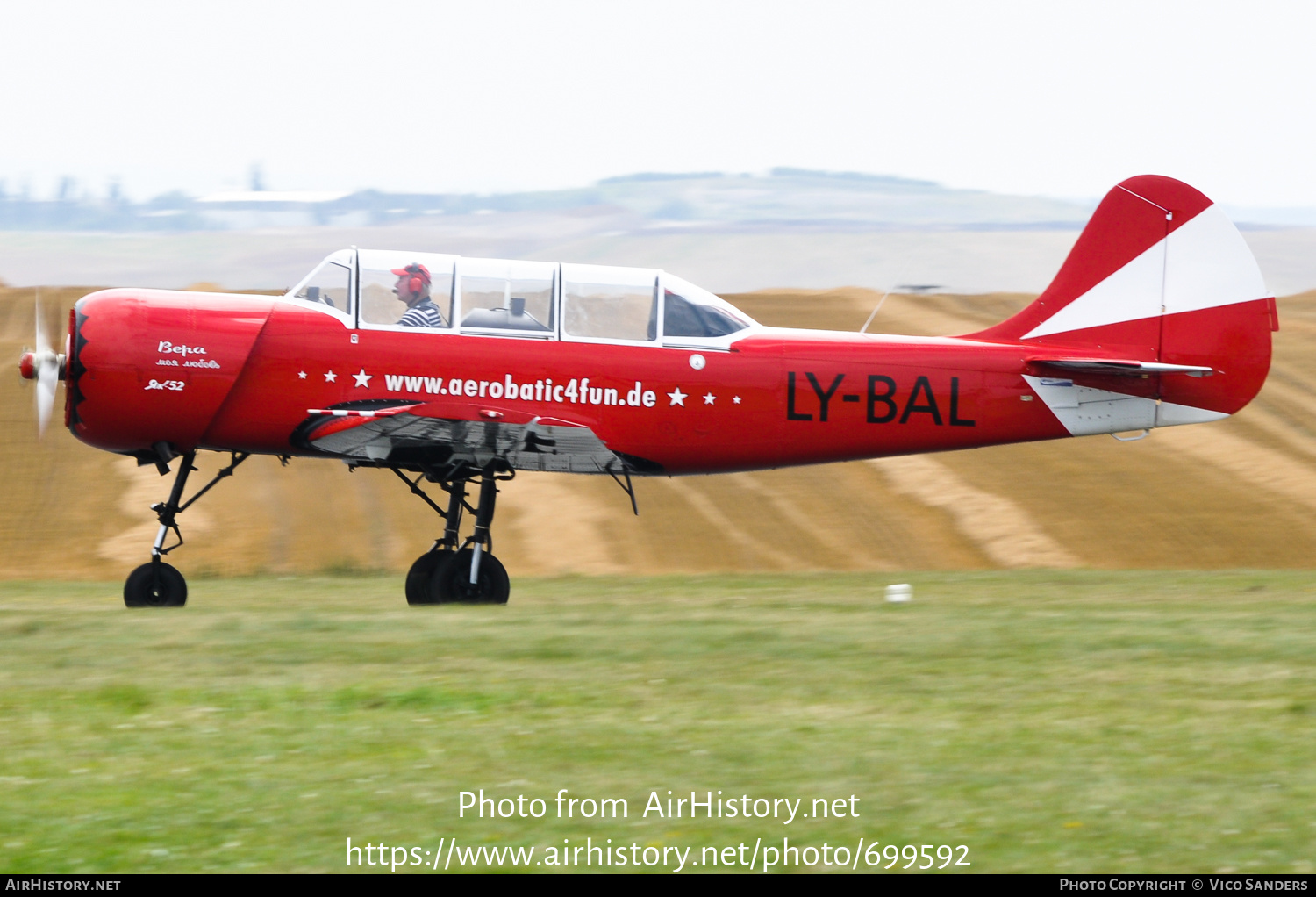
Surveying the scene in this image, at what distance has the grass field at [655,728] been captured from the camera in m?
5.12

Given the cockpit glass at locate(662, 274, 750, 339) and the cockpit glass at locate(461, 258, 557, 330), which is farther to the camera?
the cockpit glass at locate(662, 274, 750, 339)

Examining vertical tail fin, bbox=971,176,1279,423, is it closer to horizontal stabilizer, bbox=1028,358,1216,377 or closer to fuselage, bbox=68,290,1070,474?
horizontal stabilizer, bbox=1028,358,1216,377

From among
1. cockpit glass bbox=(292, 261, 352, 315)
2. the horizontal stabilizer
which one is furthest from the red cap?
the horizontal stabilizer

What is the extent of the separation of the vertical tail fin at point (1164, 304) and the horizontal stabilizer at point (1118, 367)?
0.41 ft

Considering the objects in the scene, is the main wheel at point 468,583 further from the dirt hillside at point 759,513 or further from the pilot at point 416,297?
the dirt hillside at point 759,513

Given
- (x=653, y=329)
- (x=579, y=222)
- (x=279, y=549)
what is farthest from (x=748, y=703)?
(x=579, y=222)

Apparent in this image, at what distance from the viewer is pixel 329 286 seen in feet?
37.7

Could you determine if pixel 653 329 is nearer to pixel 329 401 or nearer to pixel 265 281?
pixel 329 401

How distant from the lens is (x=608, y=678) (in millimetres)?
7938

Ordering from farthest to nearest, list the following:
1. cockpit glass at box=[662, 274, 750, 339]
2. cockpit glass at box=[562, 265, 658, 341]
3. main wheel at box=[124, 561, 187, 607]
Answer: cockpit glass at box=[662, 274, 750, 339] → cockpit glass at box=[562, 265, 658, 341] → main wheel at box=[124, 561, 187, 607]

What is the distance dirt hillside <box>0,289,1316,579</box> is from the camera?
16781mm

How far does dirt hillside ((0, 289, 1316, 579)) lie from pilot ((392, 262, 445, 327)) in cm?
532

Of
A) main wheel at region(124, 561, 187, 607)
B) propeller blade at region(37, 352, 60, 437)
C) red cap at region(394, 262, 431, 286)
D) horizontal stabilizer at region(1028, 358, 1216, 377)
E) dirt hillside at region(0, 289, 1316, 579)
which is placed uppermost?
red cap at region(394, 262, 431, 286)

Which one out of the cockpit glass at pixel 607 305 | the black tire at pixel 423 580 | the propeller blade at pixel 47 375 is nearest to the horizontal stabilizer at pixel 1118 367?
the cockpit glass at pixel 607 305
